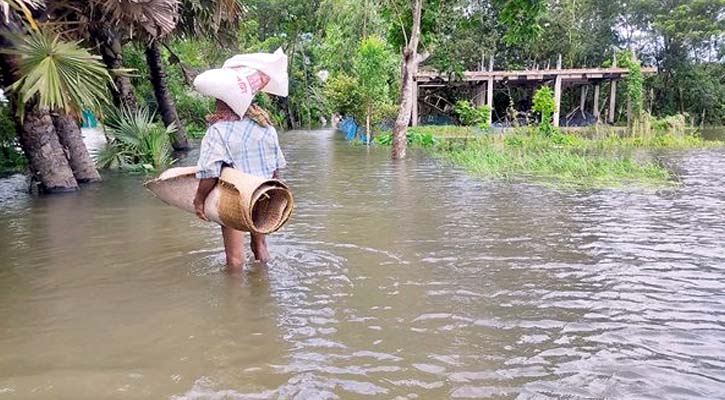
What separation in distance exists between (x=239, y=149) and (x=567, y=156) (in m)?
10.00

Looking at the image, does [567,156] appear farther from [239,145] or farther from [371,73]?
[239,145]

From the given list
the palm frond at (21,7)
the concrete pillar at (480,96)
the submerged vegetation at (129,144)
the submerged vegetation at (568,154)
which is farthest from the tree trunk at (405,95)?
the concrete pillar at (480,96)

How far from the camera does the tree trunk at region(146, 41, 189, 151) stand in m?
17.4

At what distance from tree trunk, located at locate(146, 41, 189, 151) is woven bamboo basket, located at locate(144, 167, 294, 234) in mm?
13711

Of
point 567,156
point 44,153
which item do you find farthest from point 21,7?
point 567,156

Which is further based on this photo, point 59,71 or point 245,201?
point 59,71

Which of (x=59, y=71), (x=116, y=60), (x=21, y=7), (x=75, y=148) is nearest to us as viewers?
(x=21, y=7)

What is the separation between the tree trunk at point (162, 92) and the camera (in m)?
17.4

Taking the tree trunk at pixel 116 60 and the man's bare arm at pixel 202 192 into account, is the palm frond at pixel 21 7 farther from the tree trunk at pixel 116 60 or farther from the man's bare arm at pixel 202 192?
the tree trunk at pixel 116 60

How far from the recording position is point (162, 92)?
17.8 metres

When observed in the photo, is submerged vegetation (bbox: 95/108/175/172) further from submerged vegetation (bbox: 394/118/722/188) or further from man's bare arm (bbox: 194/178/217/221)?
man's bare arm (bbox: 194/178/217/221)

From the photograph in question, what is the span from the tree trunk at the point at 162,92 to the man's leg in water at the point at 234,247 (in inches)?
527

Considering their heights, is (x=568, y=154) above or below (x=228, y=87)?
below

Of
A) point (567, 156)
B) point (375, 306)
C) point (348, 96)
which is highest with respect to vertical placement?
point (348, 96)
